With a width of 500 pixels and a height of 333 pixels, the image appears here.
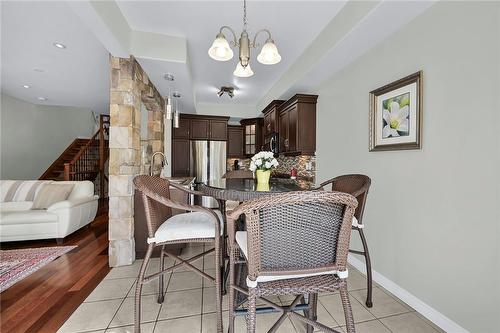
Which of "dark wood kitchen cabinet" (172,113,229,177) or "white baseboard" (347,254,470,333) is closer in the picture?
"white baseboard" (347,254,470,333)

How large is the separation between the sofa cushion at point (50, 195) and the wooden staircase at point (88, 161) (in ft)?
7.62

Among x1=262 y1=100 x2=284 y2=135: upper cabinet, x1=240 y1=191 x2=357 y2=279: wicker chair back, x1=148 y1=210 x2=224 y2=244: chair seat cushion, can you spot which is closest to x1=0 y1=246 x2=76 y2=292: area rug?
x1=148 y1=210 x2=224 y2=244: chair seat cushion

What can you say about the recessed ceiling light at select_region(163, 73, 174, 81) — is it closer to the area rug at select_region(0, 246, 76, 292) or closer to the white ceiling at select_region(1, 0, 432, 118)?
the white ceiling at select_region(1, 0, 432, 118)

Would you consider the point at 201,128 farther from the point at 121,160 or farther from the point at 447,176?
the point at 447,176

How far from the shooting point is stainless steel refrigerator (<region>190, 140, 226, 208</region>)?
534 centimetres

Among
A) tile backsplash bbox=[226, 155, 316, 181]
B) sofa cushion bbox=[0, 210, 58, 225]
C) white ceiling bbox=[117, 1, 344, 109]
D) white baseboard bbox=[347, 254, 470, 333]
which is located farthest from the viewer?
tile backsplash bbox=[226, 155, 316, 181]

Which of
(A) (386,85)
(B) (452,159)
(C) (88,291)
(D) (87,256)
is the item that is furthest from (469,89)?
(D) (87,256)

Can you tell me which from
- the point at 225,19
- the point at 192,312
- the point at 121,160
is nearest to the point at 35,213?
the point at 121,160

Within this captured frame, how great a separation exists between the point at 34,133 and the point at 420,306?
8.57 m

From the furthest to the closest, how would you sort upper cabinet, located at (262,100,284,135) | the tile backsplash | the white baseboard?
upper cabinet, located at (262,100,284,135), the tile backsplash, the white baseboard

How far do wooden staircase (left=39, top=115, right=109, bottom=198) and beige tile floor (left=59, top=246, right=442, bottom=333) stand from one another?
15.8 ft

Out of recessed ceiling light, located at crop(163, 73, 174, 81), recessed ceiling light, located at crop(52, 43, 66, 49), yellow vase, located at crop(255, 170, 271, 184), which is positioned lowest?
yellow vase, located at crop(255, 170, 271, 184)

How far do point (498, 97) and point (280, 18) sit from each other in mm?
1907

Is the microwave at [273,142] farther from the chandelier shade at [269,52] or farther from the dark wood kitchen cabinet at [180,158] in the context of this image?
the chandelier shade at [269,52]
